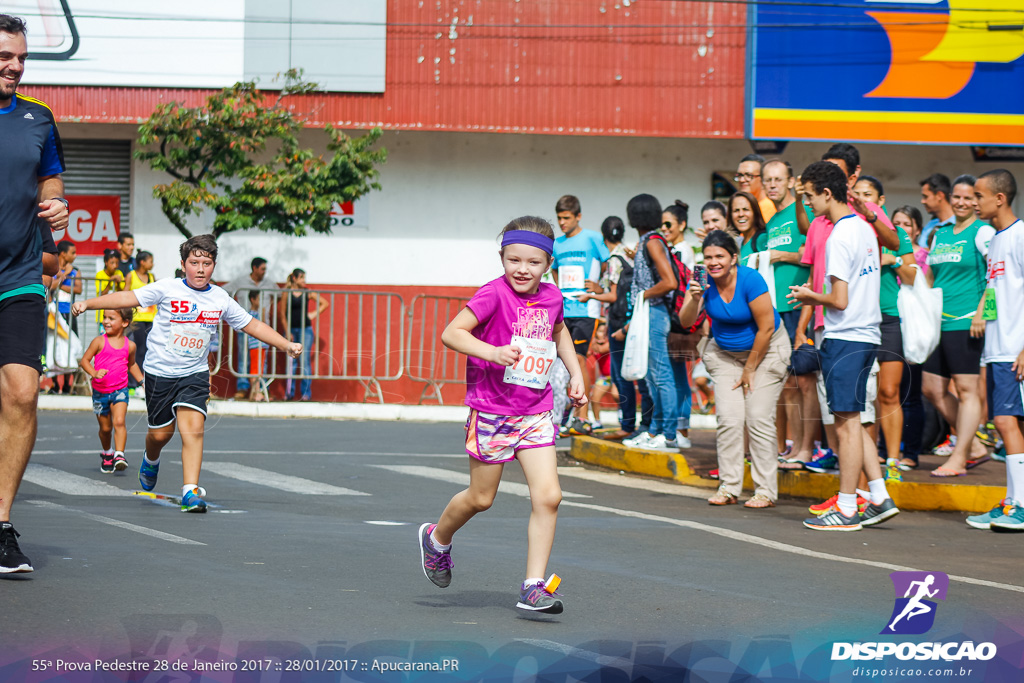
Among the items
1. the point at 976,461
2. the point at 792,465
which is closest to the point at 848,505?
the point at 792,465

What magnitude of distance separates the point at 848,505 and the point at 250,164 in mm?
13330

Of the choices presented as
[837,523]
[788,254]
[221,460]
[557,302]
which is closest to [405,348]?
[221,460]

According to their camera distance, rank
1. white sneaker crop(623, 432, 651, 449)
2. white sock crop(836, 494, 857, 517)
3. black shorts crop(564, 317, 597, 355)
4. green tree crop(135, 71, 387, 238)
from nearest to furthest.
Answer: white sock crop(836, 494, 857, 517), white sneaker crop(623, 432, 651, 449), black shorts crop(564, 317, 597, 355), green tree crop(135, 71, 387, 238)

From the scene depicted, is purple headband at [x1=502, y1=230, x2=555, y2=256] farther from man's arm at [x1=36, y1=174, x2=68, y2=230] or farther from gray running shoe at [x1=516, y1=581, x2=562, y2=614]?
man's arm at [x1=36, y1=174, x2=68, y2=230]

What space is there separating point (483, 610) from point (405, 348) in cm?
1299

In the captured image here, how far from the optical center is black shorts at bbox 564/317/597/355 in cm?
1223

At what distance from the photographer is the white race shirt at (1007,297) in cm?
824

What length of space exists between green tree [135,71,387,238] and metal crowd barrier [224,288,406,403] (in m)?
1.44

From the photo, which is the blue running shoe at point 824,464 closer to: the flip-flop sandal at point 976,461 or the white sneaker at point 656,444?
the flip-flop sandal at point 976,461

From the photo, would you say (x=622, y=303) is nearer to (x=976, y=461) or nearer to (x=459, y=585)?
(x=976, y=461)

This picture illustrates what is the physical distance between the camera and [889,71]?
20266mm

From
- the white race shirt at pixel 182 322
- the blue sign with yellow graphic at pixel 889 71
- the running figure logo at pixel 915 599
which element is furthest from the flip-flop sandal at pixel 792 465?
the blue sign with yellow graphic at pixel 889 71

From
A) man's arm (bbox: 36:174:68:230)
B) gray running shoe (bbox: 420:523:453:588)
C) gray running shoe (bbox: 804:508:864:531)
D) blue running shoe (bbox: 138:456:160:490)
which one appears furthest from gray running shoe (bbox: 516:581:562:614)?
blue running shoe (bbox: 138:456:160:490)

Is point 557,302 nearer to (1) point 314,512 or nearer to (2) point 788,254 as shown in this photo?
(1) point 314,512
